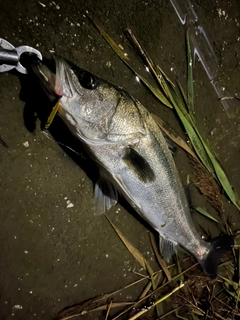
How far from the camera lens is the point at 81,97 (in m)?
1.79

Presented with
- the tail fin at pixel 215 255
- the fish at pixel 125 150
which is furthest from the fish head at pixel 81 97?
the tail fin at pixel 215 255

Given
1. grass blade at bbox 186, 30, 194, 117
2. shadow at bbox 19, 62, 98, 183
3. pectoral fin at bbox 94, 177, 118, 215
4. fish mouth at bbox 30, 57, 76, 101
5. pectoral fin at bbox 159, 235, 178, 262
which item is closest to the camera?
fish mouth at bbox 30, 57, 76, 101

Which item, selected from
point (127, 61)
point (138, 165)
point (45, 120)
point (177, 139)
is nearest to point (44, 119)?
point (45, 120)

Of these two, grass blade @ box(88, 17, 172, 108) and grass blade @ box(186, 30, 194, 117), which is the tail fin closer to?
grass blade @ box(186, 30, 194, 117)

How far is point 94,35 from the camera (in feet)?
7.34

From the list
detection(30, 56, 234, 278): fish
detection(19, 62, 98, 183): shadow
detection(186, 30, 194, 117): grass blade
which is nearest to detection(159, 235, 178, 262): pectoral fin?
detection(30, 56, 234, 278): fish

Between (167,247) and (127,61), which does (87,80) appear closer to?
(127,61)

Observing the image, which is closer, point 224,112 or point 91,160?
point 91,160

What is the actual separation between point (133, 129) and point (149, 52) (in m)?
0.76

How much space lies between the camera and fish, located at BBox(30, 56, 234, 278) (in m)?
1.76

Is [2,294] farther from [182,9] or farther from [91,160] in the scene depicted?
[182,9]

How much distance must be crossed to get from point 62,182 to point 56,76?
0.75m

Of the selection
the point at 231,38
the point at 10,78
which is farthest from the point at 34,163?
the point at 231,38

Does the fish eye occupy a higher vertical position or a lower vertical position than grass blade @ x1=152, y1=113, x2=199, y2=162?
higher
